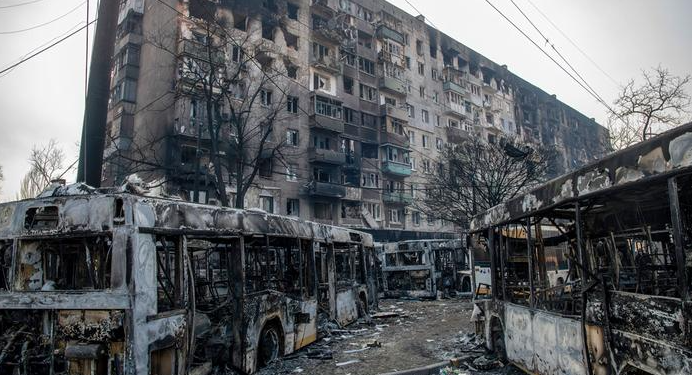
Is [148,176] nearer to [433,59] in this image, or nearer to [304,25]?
[304,25]

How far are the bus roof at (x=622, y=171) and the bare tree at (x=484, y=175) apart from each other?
19.0 m

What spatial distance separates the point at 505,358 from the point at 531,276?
2.15m

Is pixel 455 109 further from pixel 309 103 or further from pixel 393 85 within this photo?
pixel 309 103

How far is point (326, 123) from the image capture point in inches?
1316

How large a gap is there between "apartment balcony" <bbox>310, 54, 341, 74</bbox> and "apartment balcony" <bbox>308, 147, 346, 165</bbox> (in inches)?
279

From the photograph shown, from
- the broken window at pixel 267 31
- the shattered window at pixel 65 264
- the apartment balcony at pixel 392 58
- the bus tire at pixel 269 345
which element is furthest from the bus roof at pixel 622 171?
the apartment balcony at pixel 392 58

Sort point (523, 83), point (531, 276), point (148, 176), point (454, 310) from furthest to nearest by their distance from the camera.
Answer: point (523, 83) → point (148, 176) → point (454, 310) → point (531, 276)

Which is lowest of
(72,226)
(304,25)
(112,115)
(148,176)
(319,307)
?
(319,307)

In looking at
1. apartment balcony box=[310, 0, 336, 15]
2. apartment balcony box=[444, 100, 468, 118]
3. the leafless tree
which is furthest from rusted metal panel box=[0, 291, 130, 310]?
apartment balcony box=[444, 100, 468, 118]

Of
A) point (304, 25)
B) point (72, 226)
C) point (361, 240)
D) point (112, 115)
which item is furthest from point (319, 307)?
point (304, 25)

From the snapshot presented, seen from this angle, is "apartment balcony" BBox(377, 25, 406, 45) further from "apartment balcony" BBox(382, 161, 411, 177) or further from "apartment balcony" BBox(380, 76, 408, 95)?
"apartment balcony" BBox(382, 161, 411, 177)

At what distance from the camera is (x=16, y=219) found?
19.2 feet

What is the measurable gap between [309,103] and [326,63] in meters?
4.10

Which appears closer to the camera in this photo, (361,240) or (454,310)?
(361,240)
